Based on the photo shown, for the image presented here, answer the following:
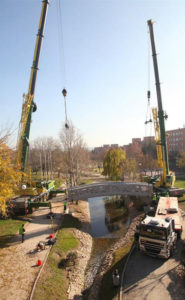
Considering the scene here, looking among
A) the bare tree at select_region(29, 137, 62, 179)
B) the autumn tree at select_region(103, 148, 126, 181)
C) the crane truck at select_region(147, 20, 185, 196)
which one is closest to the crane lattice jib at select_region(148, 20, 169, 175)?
the crane truck at select_region(147, 20, 185, 196)

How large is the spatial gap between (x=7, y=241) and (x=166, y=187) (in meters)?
21.2

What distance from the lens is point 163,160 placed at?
26703 millimetres

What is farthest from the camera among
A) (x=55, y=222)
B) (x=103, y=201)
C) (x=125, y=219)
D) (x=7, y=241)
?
(x=103, y=201)

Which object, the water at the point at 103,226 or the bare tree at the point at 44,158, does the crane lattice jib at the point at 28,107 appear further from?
the bare tree at the point at 44,158

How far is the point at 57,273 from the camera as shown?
1234cm

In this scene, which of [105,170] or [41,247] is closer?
[41,247]

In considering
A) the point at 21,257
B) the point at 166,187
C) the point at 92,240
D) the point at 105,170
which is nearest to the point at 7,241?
the point at 21,257

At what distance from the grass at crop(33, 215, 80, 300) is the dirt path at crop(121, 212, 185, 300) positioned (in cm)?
415

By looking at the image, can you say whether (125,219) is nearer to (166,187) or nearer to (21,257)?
(166,187)

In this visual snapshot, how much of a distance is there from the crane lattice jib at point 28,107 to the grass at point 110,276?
15.8 metres

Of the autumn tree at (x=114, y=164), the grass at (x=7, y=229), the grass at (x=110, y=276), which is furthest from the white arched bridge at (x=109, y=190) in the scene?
the grass at (x=110, y=276)

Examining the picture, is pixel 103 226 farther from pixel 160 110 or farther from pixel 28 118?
pixel 160 110

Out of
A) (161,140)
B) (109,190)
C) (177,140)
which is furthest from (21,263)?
(177,140)

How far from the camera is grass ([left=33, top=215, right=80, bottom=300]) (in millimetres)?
10367
